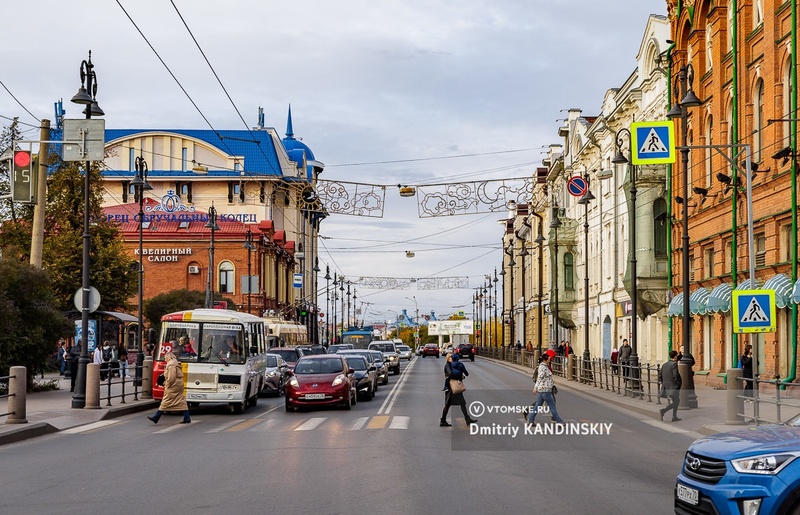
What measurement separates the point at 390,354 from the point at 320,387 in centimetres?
2904

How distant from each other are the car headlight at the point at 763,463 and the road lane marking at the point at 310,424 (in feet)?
44.7

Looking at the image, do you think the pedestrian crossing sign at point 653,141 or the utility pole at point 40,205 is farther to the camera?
the utility pole at point 40,205

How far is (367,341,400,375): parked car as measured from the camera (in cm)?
5419

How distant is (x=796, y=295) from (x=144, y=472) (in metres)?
19.5

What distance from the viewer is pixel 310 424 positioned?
2228 centimetres

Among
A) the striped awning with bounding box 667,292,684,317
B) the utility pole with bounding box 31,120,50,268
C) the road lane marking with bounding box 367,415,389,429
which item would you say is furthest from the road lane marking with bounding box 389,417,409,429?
the striped awning with bounding box 667,292,684,317

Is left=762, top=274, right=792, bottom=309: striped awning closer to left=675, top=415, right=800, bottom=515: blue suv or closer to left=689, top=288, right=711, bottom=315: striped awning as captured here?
left=689, top=288, right=711, bottom=315: striped awning

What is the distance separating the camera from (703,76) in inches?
1581

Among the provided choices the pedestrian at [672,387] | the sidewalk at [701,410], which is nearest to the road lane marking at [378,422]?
the sidewalk at [701,410]

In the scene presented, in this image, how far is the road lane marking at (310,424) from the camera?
21.1 m

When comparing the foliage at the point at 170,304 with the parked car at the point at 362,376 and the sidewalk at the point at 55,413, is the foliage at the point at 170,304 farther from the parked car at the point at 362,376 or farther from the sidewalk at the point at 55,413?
the parked car at the point at 362,376

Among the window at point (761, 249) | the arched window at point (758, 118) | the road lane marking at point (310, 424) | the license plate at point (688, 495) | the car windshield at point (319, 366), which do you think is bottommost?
the road lane marking at point (310, 424)

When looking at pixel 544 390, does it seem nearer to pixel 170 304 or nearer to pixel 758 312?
pixel 758 312

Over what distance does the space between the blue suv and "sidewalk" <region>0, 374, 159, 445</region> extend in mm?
13279
